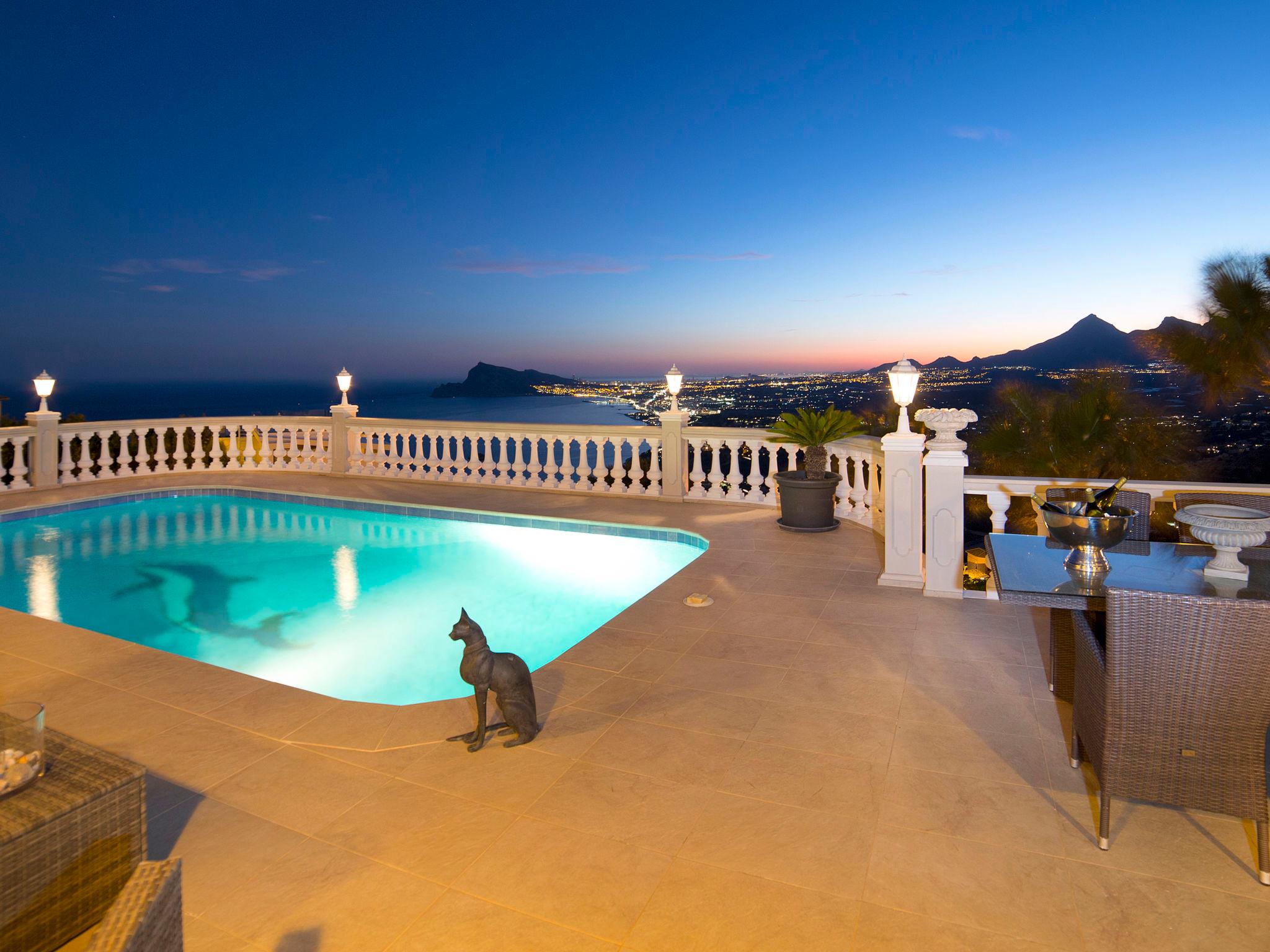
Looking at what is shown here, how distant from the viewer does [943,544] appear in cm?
474

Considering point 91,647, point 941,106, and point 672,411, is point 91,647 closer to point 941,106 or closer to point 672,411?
point 672,411

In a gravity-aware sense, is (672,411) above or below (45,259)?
below

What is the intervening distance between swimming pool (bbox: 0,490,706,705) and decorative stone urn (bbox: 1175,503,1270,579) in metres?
3.54

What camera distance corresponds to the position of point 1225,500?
148 inches

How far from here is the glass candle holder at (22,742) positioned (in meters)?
1.72

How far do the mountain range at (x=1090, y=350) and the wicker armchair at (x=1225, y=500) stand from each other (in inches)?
336

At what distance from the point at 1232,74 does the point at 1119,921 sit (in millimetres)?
11030

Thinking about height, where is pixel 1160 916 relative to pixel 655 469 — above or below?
below

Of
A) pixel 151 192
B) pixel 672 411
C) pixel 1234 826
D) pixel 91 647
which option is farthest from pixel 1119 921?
pixel 151 192

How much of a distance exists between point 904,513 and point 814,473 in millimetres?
1791

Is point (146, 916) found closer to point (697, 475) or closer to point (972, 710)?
point (972, 710)

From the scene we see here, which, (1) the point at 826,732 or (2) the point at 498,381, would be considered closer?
(1) the point at 826,732

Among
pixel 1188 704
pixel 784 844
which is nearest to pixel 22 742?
pixel 784 844

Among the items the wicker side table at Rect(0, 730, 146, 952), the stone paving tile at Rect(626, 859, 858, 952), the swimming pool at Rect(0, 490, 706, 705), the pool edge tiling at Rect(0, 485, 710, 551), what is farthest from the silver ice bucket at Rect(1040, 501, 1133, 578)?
the pool edge tiling at Rect(0, 485, 710, 551)
